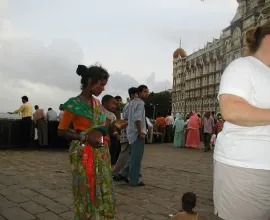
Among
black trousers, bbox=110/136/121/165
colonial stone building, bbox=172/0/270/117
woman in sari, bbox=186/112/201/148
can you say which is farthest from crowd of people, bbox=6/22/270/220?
colonial stone building, bbox=172/0/270/117

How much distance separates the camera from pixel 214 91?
6431cm

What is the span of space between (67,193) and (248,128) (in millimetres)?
3642

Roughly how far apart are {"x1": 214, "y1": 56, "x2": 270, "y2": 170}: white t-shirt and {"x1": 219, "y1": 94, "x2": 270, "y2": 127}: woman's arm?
0.04 meters

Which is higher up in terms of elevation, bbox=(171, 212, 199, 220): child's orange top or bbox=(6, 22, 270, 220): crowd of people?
bbox=(6, 22, 270, 220): crowd of people

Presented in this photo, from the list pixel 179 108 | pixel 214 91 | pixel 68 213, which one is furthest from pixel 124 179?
pixel 179 108

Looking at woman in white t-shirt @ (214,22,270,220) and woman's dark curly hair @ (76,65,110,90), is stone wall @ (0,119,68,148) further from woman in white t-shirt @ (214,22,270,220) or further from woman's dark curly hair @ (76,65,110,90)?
woman in white t-shirt @ (214,22,270,220)

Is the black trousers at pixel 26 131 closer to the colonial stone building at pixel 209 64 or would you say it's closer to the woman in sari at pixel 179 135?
the woman in sari at pixel 179 135

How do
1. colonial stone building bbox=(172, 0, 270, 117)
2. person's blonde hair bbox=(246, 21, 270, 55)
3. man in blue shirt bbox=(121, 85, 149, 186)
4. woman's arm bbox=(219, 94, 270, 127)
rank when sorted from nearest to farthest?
1. woman's arm bbox=(219, 94, 270, 127)
2. person's blonde hair bbox=(246, 21, 270, 55)
3. man in blue shirt bbox=(121, 85, 149, 186)
4. colonial stone building bbox=(172, 0, 270, 117)

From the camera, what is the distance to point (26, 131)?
419 inches

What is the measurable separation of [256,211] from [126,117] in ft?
14.0

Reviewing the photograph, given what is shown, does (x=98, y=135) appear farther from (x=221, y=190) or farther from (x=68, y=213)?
(x=68, y=213)

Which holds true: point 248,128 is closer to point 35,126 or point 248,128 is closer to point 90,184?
point 90,184

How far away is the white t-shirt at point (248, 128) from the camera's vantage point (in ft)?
4.63

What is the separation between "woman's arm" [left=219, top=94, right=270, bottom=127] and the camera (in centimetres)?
134
